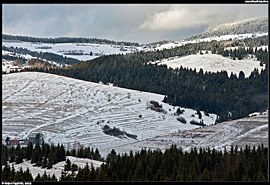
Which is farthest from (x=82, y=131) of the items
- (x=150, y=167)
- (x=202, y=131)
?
(x=150, y=167)

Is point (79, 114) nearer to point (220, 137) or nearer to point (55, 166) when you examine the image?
point (220, 137)

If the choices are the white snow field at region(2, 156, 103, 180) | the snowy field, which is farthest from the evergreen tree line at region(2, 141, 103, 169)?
the snowy field

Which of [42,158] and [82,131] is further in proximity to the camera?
[82,131]

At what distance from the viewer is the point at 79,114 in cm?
15188

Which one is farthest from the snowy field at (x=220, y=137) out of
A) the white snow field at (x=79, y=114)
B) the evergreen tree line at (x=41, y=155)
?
the evergreen tree line at (x=41, y=155)

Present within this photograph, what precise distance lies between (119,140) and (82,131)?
11.7 m

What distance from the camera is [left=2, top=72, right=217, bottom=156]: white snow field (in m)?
132

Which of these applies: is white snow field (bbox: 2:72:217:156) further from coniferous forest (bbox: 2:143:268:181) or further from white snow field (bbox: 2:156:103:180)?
coniferous forest (bbox: 2:143:268:181)

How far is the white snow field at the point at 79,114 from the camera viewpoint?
132 m

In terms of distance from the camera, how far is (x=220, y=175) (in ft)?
219

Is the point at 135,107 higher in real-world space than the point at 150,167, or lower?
higher

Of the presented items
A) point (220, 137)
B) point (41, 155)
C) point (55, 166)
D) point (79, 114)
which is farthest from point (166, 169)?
point (79, 114)

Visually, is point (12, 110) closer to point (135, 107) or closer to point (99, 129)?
point (99, 129)

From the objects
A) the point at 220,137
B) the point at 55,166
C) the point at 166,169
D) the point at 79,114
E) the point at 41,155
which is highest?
the point at 79,114
